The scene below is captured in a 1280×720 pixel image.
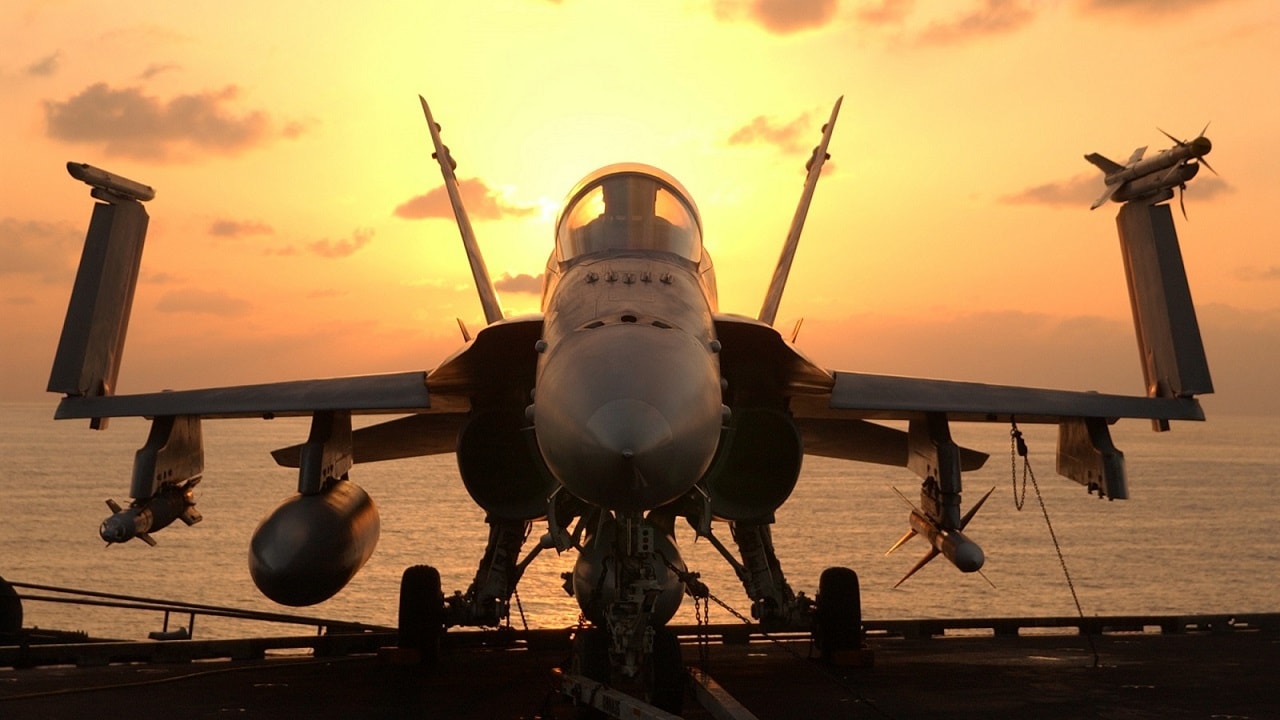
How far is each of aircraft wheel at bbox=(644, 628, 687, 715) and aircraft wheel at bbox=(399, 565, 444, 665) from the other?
13.3 ft

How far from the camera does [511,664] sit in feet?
45.6

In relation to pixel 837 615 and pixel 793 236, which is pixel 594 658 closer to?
pixel 837 615

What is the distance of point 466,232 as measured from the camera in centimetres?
1359

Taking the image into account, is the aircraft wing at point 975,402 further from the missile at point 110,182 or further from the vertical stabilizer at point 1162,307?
the missile at point 110,182

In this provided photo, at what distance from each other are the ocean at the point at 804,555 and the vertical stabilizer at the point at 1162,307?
3147 centimetres

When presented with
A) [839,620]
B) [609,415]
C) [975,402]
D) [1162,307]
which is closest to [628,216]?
[609,415]

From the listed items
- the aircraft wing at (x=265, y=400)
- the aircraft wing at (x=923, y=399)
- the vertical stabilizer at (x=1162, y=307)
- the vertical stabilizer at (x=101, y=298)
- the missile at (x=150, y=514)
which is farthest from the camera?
the vertical stabilizer at (x=1162, y=307)

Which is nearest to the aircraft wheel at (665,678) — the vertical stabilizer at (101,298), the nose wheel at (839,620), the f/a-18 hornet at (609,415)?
the f/a-18 hornet at (609,415)

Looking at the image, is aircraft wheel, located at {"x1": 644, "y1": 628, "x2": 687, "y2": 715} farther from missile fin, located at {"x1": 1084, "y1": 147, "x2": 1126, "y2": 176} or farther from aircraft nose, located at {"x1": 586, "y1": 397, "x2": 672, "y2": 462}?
missile fin, located at {"x1": 1084, "y1": 147, "x2": 1126, "y2": 176}

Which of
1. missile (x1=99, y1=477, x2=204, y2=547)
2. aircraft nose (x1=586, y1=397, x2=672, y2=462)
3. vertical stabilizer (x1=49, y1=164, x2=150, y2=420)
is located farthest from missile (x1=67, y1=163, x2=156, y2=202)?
aircraft nose (x1=586, y1=397, x2=672, y2=462)

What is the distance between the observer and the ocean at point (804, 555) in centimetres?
4988

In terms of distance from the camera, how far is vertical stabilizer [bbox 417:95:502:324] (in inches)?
517

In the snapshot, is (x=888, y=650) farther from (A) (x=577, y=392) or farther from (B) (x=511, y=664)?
(A) (x=577, y=392)

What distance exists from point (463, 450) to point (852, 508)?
88057 mm
